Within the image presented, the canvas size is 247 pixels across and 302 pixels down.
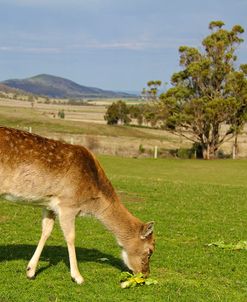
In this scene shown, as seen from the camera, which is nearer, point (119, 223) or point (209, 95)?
point (119, 223)

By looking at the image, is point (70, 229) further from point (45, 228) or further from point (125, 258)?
point (125, 258)

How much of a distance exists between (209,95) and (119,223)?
4606cm

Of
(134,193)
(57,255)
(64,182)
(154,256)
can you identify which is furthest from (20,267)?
(134,193)

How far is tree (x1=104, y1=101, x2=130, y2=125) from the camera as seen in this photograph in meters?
95.6

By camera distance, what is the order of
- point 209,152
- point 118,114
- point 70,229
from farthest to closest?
point 118,114
point 209,152
point 70,229

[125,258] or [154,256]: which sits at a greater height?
[125,258]

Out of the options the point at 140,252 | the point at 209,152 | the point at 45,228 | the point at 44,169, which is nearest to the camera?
the point at 44,169

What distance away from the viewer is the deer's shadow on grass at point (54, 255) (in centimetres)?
978

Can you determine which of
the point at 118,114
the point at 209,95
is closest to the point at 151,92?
the point at 209,95

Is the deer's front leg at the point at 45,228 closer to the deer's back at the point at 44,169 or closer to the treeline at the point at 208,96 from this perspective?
the deer's back at the point at 44,169

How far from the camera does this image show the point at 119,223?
8867mm

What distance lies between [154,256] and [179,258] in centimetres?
52

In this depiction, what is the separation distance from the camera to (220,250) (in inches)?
452

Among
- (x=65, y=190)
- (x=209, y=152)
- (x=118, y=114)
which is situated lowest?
(x=209, y=152)
